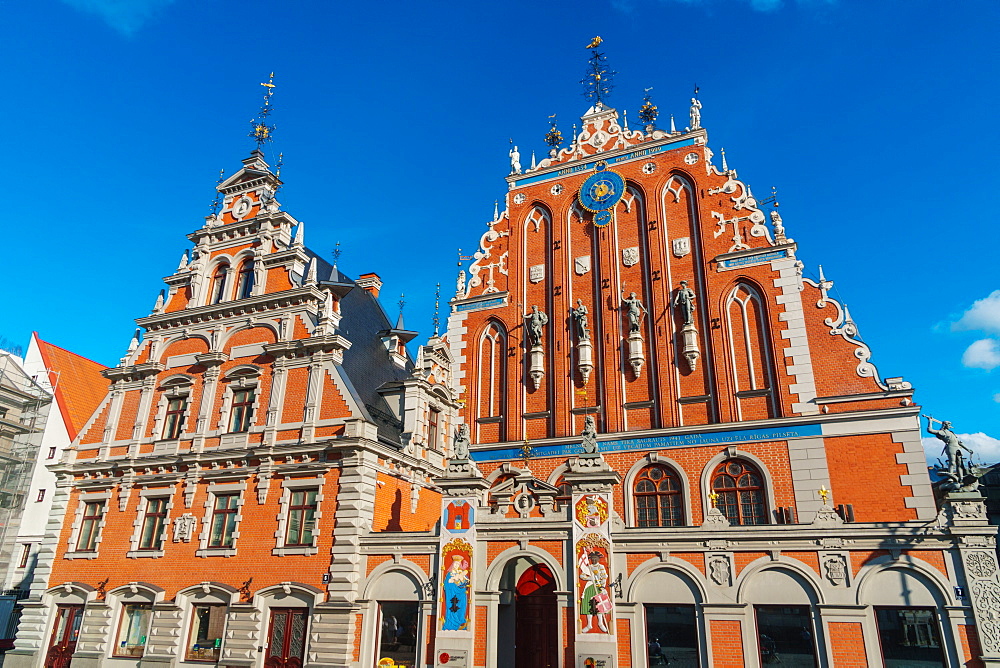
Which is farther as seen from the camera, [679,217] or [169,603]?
[679,217]

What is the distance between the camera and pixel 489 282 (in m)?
27.2

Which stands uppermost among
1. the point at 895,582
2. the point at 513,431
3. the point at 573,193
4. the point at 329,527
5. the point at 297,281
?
the point at 573,193

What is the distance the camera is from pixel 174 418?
86.8ft

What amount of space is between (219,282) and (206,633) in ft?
45.8

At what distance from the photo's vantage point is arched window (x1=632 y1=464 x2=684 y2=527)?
21125mm

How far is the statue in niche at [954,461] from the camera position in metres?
15.9

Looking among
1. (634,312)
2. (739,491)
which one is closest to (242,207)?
(634,312)

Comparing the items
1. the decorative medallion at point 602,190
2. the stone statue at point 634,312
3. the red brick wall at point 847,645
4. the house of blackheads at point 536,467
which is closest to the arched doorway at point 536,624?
the house of blackheads at point 536,467

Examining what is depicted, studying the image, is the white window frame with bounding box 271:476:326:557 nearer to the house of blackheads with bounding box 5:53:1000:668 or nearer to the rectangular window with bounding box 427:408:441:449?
the house of blackheads with bounding box 5:53:1000:668

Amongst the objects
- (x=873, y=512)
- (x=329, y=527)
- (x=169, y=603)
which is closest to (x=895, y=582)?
(x=873, y=512)

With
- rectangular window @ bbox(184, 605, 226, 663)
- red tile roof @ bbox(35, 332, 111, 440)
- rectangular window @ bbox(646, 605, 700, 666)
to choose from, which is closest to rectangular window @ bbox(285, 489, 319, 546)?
rectangular window @ bbox(184, 605, 226, 663)

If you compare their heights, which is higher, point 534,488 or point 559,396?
point 559,396

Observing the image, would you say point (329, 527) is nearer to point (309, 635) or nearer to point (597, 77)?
point (309, 635)

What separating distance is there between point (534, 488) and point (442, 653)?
5044mm
